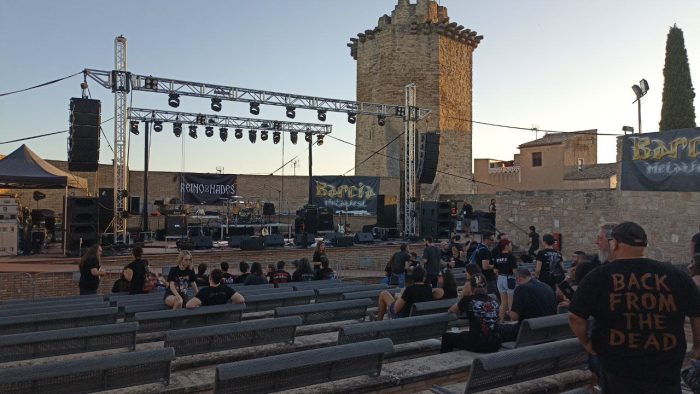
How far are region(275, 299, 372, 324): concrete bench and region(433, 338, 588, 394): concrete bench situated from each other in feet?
6.92

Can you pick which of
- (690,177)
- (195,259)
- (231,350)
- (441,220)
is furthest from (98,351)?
(441,220)

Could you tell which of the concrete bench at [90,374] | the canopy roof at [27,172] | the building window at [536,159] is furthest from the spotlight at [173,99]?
the building window at [536,159]

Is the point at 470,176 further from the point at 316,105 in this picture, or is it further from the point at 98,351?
the point at 98,351

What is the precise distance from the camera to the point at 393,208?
22.2 m

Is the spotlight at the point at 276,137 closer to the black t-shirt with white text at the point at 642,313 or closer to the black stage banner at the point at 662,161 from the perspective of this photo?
the black stage banner at the point at 662,161

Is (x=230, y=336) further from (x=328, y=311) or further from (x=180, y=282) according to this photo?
(x=180, y=282)

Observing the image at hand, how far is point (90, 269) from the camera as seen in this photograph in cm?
847

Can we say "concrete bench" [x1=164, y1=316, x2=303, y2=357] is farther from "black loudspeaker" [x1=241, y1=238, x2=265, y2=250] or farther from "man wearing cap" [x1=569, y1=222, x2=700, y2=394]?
"black loudspeaker" [x1=241, y1=238, x2=265, y2=250]

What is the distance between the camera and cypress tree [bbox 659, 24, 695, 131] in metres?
21.0

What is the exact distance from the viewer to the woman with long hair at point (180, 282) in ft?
20.2

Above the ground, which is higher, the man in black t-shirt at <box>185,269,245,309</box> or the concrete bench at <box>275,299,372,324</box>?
the man in black t-shirt at <box>185,269,245,309</box>

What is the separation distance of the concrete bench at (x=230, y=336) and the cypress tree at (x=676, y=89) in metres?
21.5

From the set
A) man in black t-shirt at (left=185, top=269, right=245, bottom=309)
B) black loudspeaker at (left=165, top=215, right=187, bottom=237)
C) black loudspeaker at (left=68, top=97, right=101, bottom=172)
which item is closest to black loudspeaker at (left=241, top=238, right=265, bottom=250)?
black loudspeaker at (left=165, top=215, right=187, bottom=237)

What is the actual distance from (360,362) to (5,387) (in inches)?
88.1
